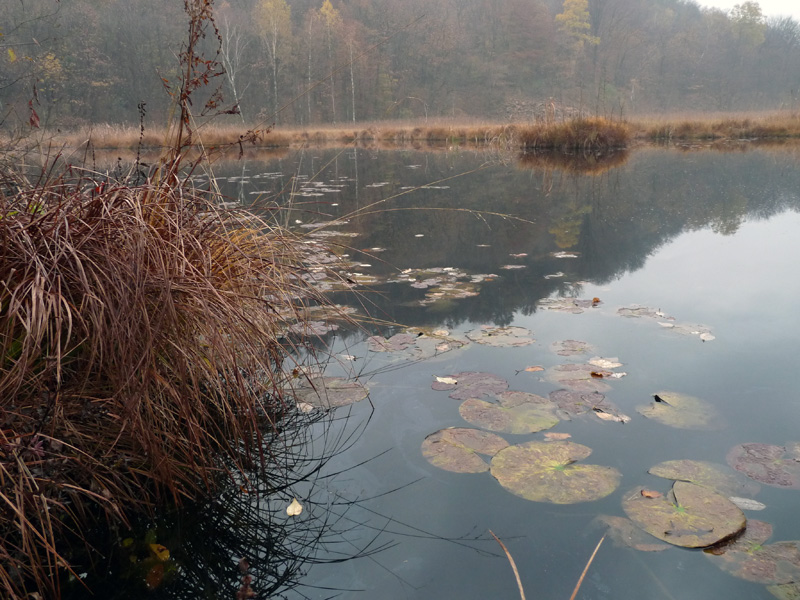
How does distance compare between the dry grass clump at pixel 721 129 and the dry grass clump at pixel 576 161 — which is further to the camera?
the dry grass clump at pixel 721 129

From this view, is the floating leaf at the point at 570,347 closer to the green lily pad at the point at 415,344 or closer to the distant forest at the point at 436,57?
the green lily pad at the point at 415,344

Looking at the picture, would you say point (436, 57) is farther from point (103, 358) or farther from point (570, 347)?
point (103, 358)

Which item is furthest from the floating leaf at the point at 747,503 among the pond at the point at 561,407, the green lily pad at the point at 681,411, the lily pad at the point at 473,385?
the lily pad at the point at 473,385

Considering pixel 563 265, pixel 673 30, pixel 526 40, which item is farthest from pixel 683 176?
pixel 673 30

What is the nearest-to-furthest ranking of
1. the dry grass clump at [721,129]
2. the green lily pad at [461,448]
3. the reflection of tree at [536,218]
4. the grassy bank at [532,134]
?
the green lily pad at [461,448] → the reflection of tree at [536,218] → the grassy bank at [532,134] → the dry grass clump at [721,129]

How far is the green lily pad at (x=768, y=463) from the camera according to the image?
1.71 meters

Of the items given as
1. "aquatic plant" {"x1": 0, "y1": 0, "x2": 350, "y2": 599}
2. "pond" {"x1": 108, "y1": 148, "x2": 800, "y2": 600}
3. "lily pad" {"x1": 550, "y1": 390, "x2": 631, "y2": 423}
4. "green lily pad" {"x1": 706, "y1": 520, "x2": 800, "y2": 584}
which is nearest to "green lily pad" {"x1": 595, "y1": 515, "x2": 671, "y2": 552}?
"pond" {"x1": 108, "y1": 148, "x2": 800, "y2": 600}

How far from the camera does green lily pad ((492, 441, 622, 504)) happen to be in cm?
169

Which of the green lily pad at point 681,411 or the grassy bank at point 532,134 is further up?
the grassy bank at point 532,134

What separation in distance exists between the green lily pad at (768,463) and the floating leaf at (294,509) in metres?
1.38

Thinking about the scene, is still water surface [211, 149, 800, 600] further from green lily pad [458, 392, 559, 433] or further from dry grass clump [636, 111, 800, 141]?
dry grass clump [636, 111, 800, 141]

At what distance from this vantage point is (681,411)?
215 centimetres

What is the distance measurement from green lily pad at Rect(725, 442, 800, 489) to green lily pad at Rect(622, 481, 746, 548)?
22cm

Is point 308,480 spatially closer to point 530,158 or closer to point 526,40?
point 530,158
